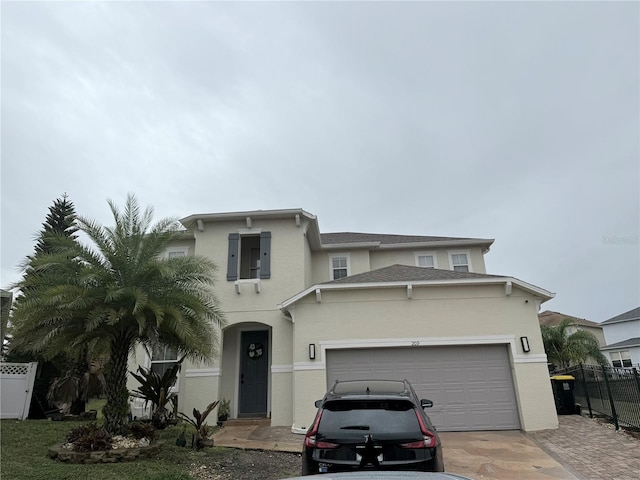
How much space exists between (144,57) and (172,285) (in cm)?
804

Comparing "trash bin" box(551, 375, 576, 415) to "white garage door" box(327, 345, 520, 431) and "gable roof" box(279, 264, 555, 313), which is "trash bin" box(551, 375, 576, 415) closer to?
"white garage door" box(327, 345, 520, 431)

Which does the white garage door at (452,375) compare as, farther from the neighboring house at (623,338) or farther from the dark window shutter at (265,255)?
the neighboring house at (623,338)

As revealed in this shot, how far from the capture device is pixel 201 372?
42.9ft

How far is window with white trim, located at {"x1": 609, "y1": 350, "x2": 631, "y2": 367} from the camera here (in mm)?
29573

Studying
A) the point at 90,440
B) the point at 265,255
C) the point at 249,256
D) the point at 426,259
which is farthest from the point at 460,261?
the point at 90,440

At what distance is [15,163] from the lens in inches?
521

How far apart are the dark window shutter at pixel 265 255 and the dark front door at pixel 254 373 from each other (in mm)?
2380

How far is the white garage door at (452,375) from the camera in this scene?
432 inches

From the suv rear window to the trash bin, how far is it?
10.8 meters

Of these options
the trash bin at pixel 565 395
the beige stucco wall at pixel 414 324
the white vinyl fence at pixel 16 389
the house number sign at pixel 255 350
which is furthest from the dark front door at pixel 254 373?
the trash bin at pixel 565 395

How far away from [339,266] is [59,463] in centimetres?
1185

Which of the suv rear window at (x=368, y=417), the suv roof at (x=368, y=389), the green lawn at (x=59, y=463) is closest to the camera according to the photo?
the suv rear window at (x=368, y=417)

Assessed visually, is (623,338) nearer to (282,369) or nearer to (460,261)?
(460,261)

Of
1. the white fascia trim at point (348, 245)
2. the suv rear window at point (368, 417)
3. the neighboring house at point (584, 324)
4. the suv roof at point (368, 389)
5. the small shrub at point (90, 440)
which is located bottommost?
the small shrub at point (90, 440)
